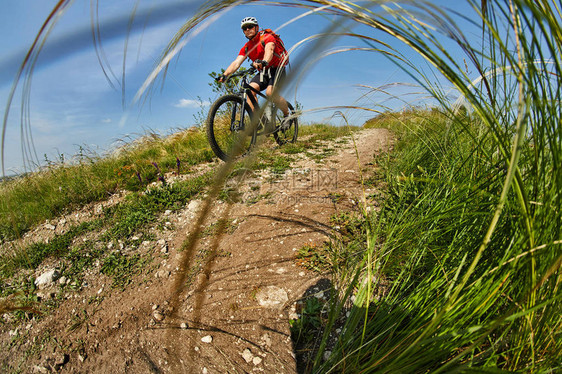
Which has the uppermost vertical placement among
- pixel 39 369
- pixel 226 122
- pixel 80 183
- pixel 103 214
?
pixel 226 122

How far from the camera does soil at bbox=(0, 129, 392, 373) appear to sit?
1.53 meters

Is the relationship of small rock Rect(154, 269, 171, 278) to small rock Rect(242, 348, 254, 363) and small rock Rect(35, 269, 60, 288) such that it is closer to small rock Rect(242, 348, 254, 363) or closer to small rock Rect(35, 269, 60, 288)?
small rock Rect(35, 269, 60, 288)

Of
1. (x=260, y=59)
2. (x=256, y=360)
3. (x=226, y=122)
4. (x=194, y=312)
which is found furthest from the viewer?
(x=226, y=122)

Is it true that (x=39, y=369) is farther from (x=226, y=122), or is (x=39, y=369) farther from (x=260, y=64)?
(x=226, y=122)

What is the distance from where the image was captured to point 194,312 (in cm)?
159

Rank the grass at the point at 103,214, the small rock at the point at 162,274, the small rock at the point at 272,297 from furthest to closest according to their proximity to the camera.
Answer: the grass at the point at 103,214 → the small rock at the point at 162,274 → the small rock at the point at 272,297

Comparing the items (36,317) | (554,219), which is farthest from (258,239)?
(554,219)

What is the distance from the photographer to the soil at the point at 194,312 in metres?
1.53

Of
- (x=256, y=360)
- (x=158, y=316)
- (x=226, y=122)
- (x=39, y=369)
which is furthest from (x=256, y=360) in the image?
(x=226, y=122)

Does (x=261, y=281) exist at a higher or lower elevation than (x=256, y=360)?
higher

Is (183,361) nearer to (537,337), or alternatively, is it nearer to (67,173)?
(537,337)

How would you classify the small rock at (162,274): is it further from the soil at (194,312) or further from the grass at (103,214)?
the grass at (103,214)

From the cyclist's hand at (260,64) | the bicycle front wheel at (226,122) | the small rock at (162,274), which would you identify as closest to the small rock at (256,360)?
the small rock at (162,274)

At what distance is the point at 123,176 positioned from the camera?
148 inches
